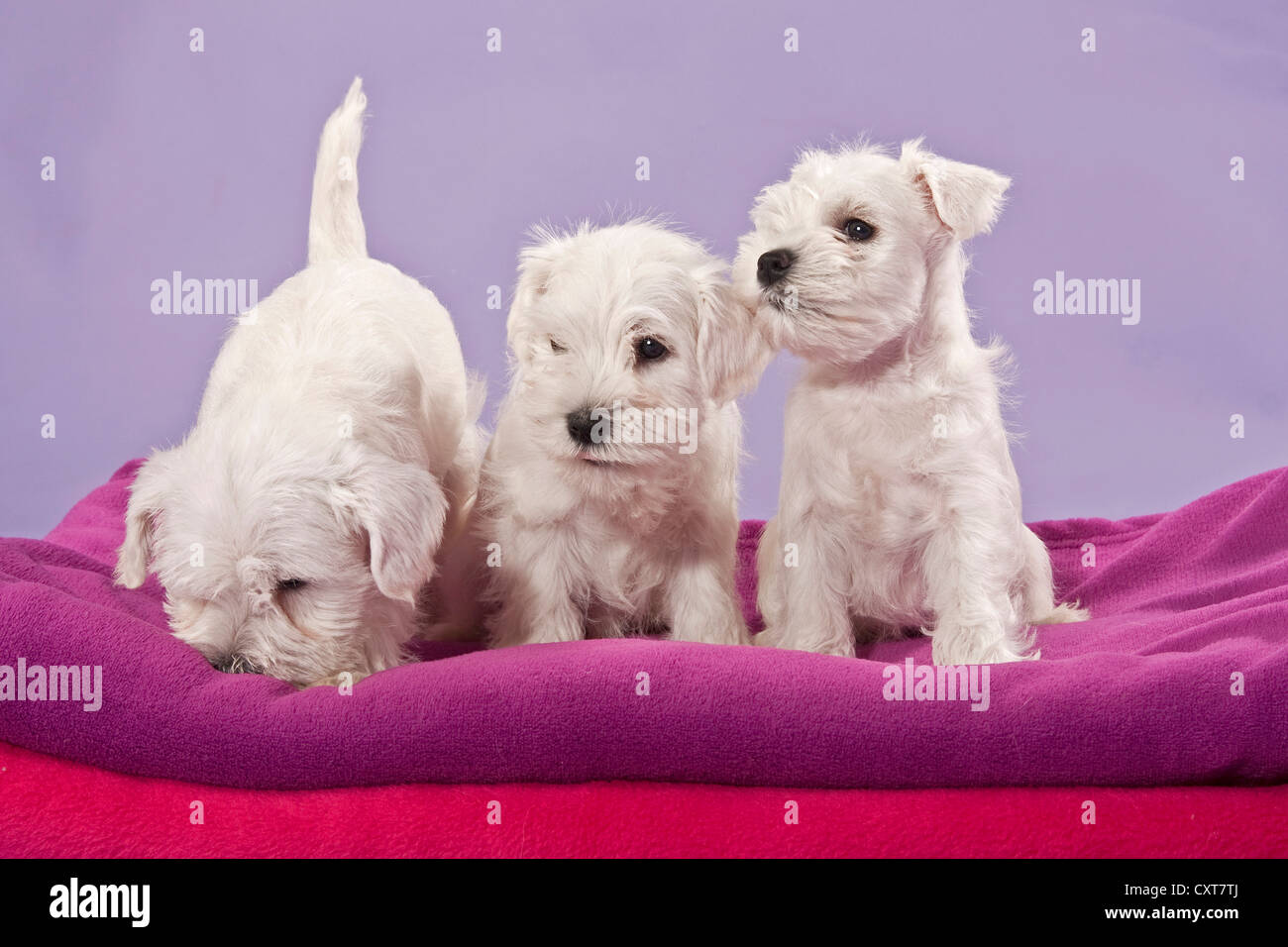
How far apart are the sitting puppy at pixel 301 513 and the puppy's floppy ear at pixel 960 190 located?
69.8 inches

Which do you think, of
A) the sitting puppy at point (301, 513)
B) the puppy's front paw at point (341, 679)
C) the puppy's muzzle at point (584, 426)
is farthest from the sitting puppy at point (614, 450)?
the puppy's front paw at point (341, 679)

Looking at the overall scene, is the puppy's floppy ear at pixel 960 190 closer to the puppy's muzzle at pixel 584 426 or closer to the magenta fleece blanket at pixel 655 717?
the puppy's muzzle at pixel 584 426

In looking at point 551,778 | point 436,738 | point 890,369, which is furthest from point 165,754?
point 890,369

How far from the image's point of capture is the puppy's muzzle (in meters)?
3.74

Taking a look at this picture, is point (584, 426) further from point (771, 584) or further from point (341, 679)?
point (771, 584)

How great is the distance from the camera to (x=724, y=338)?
13.1 feet

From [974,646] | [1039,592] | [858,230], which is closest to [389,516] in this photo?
[858,230]

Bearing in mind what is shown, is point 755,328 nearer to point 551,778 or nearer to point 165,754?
point 551,778

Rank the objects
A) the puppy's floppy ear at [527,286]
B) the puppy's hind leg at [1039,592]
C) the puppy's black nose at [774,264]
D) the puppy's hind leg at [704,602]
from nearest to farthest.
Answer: the puppy's black nose at [774,264], the puppy's floppy ear at [527,286], the puppy's hind leg at [704,602], the puppy's hind leg at [1039,592]

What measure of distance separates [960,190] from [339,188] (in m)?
2.59

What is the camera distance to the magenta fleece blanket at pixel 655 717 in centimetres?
321

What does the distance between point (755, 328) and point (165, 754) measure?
2069 mm

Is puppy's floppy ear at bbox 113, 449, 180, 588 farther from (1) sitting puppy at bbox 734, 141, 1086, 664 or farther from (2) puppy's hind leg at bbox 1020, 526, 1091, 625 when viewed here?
(2) puppy's hind leg at bbox 1020, 526, 1091, 625

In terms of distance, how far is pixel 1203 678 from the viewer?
323 centimetres
